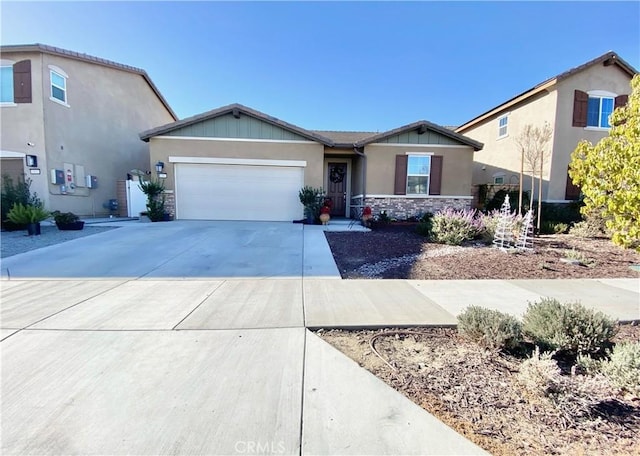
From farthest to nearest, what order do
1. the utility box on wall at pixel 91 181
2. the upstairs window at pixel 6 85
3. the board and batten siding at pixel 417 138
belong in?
the utility box on wall at pixel 91 181 < the board and batten siding at pixel 417 138 < the upstairs window at pixel 6 85

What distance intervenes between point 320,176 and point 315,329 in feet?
32.3

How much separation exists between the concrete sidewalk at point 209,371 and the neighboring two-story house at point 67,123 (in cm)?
999

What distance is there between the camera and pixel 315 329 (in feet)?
10.6

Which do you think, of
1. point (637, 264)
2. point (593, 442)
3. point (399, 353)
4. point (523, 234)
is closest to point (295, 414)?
point (399, 353)

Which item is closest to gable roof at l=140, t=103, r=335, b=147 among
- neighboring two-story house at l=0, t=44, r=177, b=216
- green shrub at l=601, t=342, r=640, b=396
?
neighboring two-story house at l=0, t=44, r=177, b=216

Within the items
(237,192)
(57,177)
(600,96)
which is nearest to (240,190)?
(237,192)

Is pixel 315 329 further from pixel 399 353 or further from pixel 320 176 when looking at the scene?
pixel 320 176

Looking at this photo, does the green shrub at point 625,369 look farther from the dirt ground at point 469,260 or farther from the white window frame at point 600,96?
the white window frame at point 600,96

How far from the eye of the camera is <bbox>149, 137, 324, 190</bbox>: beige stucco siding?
1221 cm

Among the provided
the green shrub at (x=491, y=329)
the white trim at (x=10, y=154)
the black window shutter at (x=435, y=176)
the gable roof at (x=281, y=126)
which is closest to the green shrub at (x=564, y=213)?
the gable roof at (x=281, y=126)

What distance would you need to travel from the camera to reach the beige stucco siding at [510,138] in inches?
501

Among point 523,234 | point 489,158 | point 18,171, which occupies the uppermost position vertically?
point 489,158

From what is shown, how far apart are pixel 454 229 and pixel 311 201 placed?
5628 millimetres

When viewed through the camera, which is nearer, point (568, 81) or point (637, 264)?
point (637, 264)
